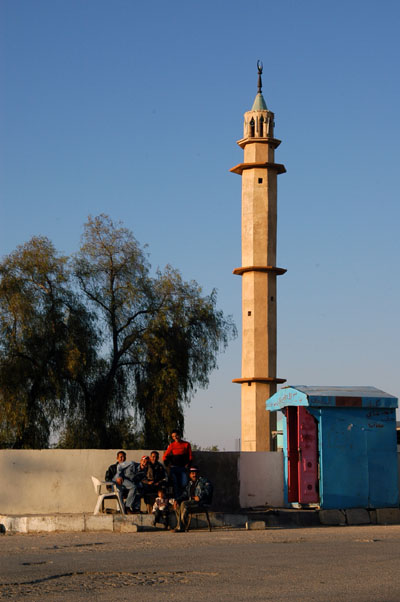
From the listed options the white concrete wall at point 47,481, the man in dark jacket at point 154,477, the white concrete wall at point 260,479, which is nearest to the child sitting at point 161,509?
the man in dark jacket at point 154,477

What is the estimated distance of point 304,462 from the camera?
18453 mm

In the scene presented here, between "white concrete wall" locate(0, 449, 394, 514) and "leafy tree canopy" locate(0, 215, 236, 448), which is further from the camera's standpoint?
"leafy tree canopy" locate(0, 215, 236, 448)

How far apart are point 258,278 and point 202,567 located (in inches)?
1078

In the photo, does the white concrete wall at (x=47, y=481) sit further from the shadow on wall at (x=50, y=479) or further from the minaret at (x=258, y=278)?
the minaret at (x=258, y=278)

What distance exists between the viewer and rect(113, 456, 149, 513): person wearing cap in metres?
16.5

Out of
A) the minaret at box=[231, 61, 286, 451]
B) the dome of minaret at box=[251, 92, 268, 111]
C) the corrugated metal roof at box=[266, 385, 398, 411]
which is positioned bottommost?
the corrugated metal roof at box=[266, 385, 398, 411]

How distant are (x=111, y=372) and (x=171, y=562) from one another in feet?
70.4

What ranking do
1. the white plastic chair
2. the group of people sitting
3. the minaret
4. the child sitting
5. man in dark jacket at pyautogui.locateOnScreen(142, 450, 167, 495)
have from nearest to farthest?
1. the group of people sitting
2. the child sitting
3. the white plastic chair
4. man in dark jacket at pyautogui.locateOnScreen(142, 450, 167, 495)
5. the minaret

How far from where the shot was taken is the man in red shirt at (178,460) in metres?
17.0

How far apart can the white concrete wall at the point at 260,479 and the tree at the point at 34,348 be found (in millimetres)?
11408

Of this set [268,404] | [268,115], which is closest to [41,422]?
[268,404]

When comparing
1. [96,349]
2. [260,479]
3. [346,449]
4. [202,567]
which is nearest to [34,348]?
[96,349]

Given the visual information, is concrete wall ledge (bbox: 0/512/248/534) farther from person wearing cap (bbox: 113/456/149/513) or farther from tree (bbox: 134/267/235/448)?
tree (bbox: 134/267/235/448)

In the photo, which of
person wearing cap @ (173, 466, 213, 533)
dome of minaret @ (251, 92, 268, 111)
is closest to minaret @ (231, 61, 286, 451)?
dome of minaret @ (251, 92, 268, 111)
